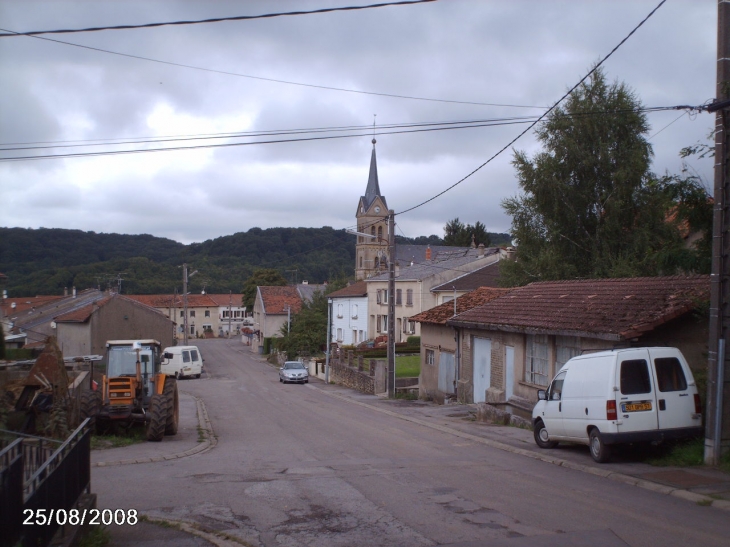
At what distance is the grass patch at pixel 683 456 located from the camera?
11.2 m

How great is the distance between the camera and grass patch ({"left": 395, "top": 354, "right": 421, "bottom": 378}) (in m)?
37.6

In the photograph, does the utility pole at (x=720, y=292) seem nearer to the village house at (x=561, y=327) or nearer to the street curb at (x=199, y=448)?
the village house at (x=561, y=327)

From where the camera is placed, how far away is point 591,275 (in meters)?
31.2


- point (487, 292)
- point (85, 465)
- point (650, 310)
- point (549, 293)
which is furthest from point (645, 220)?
point (85, 465)

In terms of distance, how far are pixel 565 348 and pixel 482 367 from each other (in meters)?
6.28

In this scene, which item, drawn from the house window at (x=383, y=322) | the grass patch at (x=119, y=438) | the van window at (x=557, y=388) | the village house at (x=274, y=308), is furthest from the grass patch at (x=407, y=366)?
the village house at (x=274, y=308)

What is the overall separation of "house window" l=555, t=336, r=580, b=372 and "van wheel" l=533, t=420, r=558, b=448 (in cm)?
299

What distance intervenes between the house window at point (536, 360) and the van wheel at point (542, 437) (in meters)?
4.19

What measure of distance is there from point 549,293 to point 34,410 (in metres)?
14.7

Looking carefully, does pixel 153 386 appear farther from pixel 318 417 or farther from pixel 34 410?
pixel 318 417

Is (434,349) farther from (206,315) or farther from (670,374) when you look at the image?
(206,315)

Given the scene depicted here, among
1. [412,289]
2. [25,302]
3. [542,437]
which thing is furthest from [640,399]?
[25,302]

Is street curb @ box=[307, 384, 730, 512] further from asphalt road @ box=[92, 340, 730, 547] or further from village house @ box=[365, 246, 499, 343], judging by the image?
village house @ box=[365, 246, 499, 343]

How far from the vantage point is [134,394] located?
1723cm
